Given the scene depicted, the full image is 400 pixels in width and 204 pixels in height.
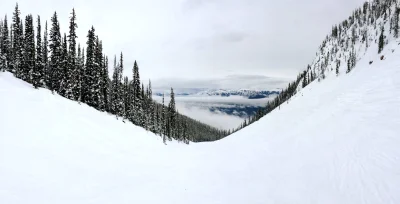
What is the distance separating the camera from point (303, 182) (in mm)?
13523

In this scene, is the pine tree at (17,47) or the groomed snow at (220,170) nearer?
the groomed snow at (220,170)

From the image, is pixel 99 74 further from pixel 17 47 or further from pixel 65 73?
pixel 17 47

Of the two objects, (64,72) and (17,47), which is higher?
(17,47)

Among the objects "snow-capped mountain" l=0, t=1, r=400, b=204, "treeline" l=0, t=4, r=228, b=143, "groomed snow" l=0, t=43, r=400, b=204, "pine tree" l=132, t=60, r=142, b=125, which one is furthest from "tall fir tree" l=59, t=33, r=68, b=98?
"pine tree" l=132, t=60, r=142, b=125

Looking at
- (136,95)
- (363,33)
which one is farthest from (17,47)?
(363,33)

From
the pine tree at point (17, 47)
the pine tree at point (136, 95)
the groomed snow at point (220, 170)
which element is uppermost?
the pine tree at point (17, 47)

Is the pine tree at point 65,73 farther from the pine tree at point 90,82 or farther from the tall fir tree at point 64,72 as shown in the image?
the pine tree at point 90,82

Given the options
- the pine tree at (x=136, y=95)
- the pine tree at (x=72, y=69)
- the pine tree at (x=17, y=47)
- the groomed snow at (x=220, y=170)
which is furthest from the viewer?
the pine tree at (x=136, y=95)

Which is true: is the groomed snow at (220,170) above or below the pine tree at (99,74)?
below

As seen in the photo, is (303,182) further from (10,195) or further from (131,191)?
(10,195)

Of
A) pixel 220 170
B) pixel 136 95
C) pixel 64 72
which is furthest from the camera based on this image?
pixel 136 95

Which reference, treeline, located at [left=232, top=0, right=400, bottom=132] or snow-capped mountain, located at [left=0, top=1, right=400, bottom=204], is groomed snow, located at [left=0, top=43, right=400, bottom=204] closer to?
snow-capped mountain, located at [left=0, top=1, right=400, bottom=204]

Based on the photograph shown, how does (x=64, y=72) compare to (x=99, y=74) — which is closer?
(x=64, y=72)

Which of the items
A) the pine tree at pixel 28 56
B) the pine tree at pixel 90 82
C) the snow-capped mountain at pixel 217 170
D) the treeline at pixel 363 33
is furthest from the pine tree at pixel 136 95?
the treeline at pixel 363 33
